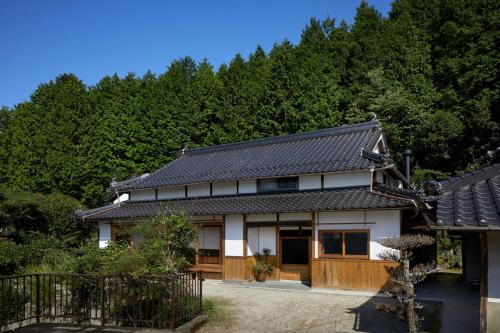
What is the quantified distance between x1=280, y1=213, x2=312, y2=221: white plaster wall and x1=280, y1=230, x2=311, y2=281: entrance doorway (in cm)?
62

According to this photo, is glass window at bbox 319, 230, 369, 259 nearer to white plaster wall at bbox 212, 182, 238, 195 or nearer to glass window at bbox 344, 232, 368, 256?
glass window at bbox 344, 232, 368, 256

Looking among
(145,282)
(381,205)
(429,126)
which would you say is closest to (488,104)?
(429,126)

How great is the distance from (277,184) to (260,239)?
2622mm

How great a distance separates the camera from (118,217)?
21266 millimetres

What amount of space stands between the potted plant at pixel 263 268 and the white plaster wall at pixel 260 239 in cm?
25

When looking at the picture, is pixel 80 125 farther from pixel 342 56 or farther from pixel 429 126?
pixel 429 126

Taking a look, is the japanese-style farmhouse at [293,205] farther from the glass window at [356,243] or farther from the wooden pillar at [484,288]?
the wooden pillar at [484,288]

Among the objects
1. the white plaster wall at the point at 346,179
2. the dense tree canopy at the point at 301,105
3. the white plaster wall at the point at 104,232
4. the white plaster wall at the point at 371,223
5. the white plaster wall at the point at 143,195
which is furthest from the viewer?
the dense tree canopy at the point at 301,105

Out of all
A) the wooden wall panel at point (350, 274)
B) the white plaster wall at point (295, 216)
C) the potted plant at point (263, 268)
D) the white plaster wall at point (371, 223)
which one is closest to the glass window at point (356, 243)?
the white plaster wall at point (371, 223)

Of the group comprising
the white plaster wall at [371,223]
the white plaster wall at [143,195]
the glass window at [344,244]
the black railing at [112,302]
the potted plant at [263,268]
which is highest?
the white plaster wall at [143,195]

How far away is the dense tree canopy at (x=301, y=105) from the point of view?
28250mm

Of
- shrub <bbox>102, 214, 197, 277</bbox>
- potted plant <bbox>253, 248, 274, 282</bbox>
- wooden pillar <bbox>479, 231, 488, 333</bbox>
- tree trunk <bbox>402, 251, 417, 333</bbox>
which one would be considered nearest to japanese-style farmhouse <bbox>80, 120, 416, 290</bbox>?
potted plant <bbox>253, 248, 274, 282</bbox>

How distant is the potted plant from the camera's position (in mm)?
17266

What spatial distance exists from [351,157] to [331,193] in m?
1.86
